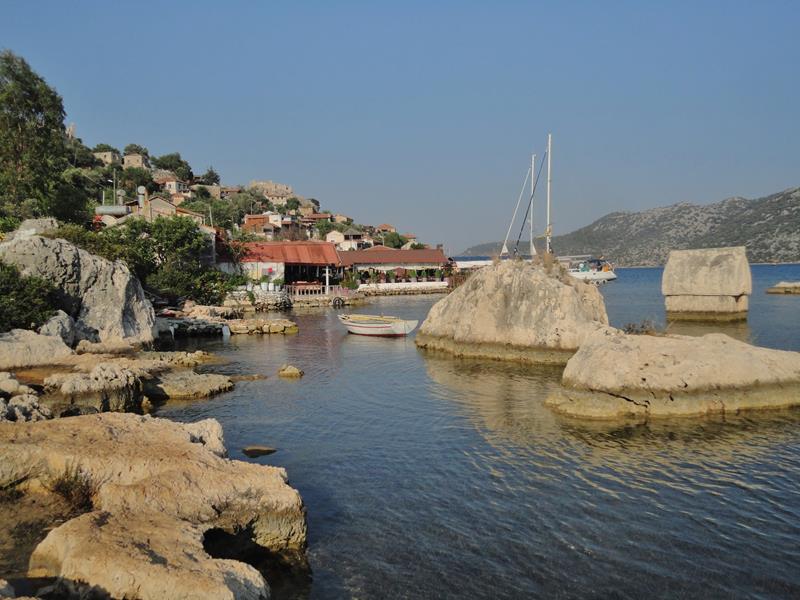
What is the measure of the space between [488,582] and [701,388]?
505 inches

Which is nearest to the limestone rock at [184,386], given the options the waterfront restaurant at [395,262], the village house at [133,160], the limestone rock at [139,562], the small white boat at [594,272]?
the limestone rock at [139,562]

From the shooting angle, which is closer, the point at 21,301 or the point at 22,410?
the point at 22,410

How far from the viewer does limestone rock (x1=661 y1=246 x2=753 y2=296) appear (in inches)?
1871

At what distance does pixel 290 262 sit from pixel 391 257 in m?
24.0

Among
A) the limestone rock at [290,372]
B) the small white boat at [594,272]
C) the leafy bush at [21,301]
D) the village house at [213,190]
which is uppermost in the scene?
the village house at [213,190]

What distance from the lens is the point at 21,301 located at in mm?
27156

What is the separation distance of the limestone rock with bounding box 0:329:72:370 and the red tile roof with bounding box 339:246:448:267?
58.7 meters

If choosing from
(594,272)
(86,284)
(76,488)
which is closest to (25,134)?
(86,284)

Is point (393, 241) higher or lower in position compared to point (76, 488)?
higher

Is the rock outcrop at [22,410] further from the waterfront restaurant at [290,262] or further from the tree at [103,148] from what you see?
the tree at [103,148]

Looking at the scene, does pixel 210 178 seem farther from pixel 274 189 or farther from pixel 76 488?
pixel 76 488

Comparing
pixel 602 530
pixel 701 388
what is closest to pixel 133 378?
pixel 602 530

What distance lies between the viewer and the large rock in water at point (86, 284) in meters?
30.6

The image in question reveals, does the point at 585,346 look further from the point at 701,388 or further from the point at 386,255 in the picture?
the point at 386,255
